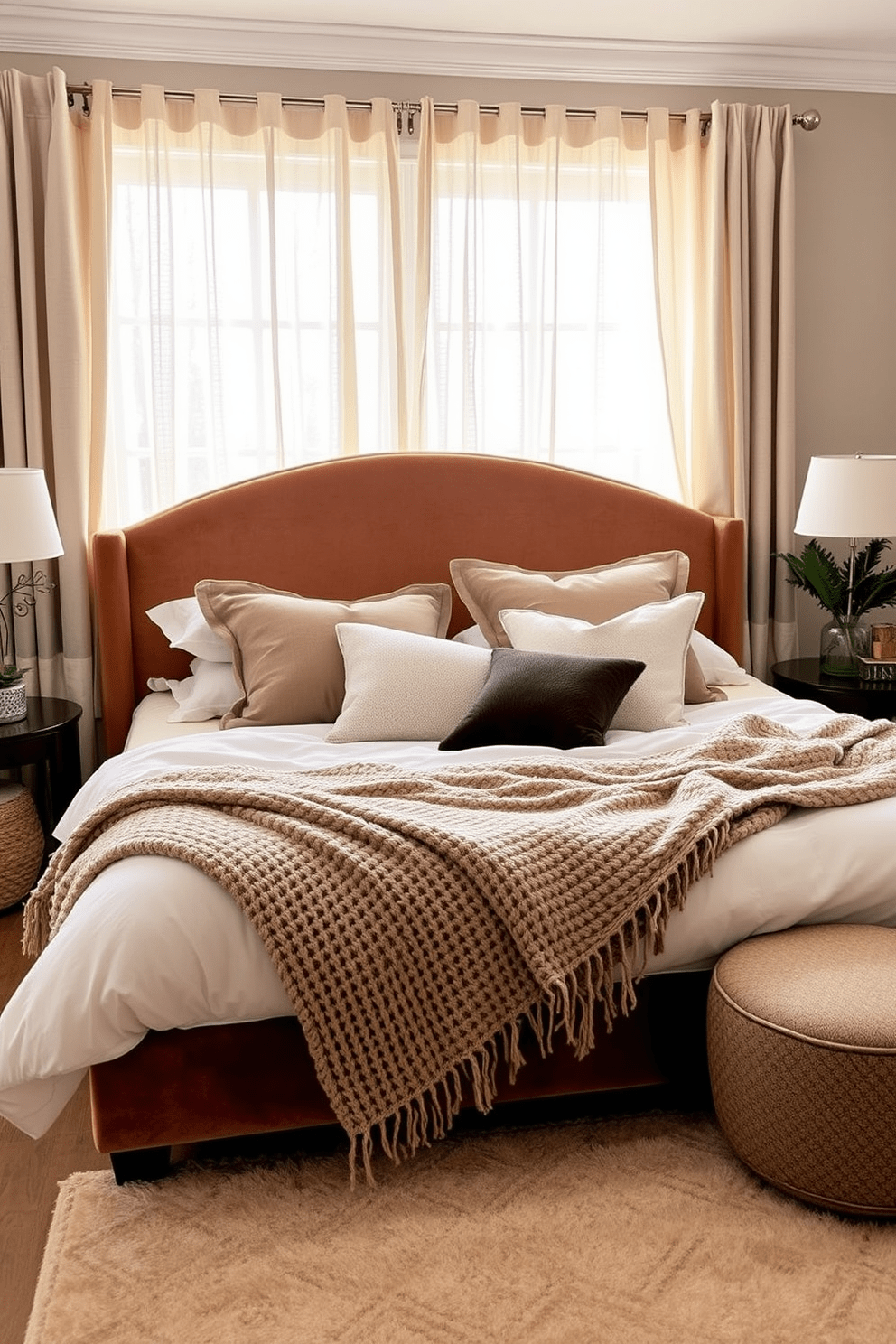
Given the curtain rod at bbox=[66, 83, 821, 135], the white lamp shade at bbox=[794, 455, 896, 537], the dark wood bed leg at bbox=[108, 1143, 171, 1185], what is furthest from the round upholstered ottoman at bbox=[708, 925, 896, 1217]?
the curtain rod at bbox=[66, 83, 821, 135]

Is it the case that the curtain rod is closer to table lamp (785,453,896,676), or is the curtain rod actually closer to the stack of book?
table lamp (785,453,896,676)

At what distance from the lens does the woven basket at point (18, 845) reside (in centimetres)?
328

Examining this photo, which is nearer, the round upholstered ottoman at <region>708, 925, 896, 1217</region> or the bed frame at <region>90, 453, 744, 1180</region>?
the round upholstered ottoman at <region>708, 925, 896, 1217</region>

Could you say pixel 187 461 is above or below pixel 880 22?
below

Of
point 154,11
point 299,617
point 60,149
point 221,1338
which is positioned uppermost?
point 154,11

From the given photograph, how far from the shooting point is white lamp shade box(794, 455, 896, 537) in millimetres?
3604

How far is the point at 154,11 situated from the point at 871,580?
2869 millimetres

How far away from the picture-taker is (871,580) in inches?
153

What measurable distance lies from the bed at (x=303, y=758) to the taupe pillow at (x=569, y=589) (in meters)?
0.02

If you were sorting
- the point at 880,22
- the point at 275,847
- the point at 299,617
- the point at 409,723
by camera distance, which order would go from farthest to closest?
the point at 880,22, the point at 299,617, the point at 409,723, the point at 275,847

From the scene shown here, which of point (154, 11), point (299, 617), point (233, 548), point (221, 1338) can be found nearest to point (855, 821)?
point (221, 1338)

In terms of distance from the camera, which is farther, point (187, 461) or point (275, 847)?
point (187, 461)

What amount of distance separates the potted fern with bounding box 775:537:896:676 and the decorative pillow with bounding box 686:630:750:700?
0.35 metres

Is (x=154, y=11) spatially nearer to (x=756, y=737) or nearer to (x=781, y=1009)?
(x=756, y=737)
